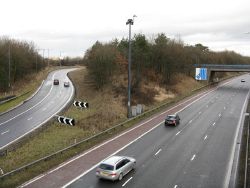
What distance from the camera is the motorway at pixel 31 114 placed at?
33737 millimetres

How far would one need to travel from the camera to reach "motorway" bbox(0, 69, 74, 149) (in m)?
33.7

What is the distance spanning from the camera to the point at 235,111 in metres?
49.0

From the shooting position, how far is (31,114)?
44156 millimetres

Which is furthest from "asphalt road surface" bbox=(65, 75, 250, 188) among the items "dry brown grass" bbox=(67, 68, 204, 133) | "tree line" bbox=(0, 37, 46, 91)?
"tree line" bbox=(0, 37, 46, 91)

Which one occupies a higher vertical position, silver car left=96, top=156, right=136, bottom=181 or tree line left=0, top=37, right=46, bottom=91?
tree line left=0, top=37, right=46, bottom=91

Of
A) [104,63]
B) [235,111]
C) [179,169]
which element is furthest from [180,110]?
[179,169]

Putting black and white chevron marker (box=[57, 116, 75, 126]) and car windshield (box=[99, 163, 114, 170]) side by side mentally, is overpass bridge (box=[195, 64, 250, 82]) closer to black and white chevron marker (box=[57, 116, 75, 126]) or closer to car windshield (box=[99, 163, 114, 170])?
black and white chevron marker (box=[57, 116, 75, 126])

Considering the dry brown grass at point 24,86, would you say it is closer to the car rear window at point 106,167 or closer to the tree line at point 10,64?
the tree line at point 10,64

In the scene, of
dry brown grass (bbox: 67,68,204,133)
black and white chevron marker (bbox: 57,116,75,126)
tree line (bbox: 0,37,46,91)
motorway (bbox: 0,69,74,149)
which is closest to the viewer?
motorway (bbox: 0,69,74,149)

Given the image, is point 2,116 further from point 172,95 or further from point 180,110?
point 172,95

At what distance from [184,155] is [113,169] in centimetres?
805

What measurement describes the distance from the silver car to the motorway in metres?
11.7

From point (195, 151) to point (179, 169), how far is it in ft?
16.5

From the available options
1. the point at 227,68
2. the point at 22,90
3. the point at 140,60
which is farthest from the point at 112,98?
the point at 227,68
